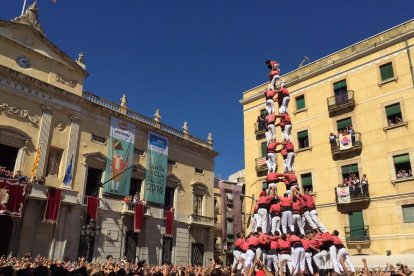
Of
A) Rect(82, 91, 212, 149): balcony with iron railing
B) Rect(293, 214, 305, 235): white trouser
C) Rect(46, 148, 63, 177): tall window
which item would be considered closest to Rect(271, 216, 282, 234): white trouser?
Rect(293, 214, 305, 235): white trouser

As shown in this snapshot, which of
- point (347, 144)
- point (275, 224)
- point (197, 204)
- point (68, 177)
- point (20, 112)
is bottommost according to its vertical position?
point (275, 224)

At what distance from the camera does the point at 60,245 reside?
23297mm

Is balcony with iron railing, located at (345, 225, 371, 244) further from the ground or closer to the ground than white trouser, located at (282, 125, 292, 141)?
closer to the ground

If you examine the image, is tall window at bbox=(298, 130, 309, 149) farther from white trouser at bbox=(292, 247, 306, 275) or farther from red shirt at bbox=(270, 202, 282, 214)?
white trouser at bbox=(292, 247, 306, 275)

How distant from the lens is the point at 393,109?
24.8 meters

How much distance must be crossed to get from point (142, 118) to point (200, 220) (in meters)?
10.5

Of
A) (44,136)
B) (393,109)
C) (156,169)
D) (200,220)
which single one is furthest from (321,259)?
(200,220)

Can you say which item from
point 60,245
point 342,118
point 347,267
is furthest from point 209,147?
point 347,267

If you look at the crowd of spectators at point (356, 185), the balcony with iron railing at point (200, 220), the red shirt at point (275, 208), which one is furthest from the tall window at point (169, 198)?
the red shirt at point (275, 208)

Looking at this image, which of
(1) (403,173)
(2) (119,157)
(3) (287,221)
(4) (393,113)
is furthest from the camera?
(2) (119,157)

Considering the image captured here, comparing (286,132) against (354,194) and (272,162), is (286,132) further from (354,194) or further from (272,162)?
(354,194)

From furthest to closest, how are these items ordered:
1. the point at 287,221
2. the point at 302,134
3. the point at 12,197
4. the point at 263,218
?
the point at 302,134 → the point at 12,197 → the point at 263,218 → the point at 287,221

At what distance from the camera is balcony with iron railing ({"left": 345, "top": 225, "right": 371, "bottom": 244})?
23.7 meters

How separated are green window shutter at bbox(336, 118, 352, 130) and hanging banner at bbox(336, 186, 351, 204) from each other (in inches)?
185
